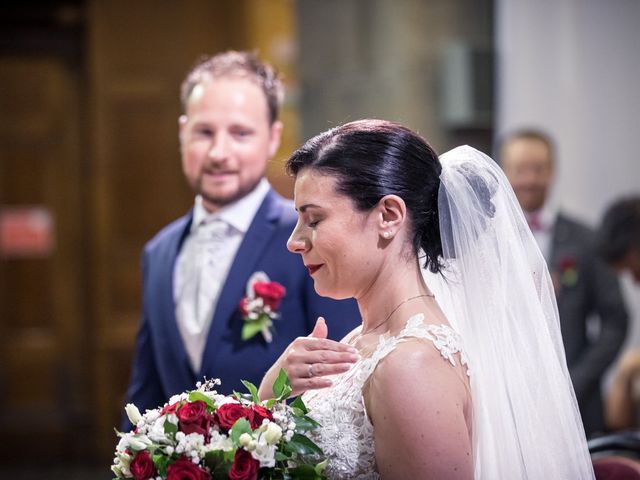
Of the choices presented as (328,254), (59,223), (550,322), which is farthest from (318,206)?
(59,223)

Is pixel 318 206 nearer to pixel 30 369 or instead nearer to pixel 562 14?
pixel 562 14

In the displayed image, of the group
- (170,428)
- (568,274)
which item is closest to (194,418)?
(170,428)

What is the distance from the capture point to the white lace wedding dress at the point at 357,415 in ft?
6.42

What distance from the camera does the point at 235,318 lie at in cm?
278

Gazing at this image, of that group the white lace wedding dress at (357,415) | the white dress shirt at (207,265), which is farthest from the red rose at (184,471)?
the white dress shirt at (207,265)

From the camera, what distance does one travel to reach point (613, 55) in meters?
5.28

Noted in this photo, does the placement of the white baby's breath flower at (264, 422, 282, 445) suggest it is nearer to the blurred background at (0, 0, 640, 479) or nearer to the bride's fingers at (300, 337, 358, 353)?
the bride's fingers at (300, 337, 358, 353)

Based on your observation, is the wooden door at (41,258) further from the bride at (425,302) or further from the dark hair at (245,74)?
the bride at (425,302)

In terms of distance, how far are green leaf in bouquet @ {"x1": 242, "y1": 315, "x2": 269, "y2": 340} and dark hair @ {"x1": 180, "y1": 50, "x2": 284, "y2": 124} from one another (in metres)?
0.60

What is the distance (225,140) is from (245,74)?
0.23 meters

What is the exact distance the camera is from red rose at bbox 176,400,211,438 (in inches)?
76.5

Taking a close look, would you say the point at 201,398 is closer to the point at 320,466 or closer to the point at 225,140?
the point at 320,466

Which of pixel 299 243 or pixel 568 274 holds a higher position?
pixel 299 243

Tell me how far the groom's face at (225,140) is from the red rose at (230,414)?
97 cm
